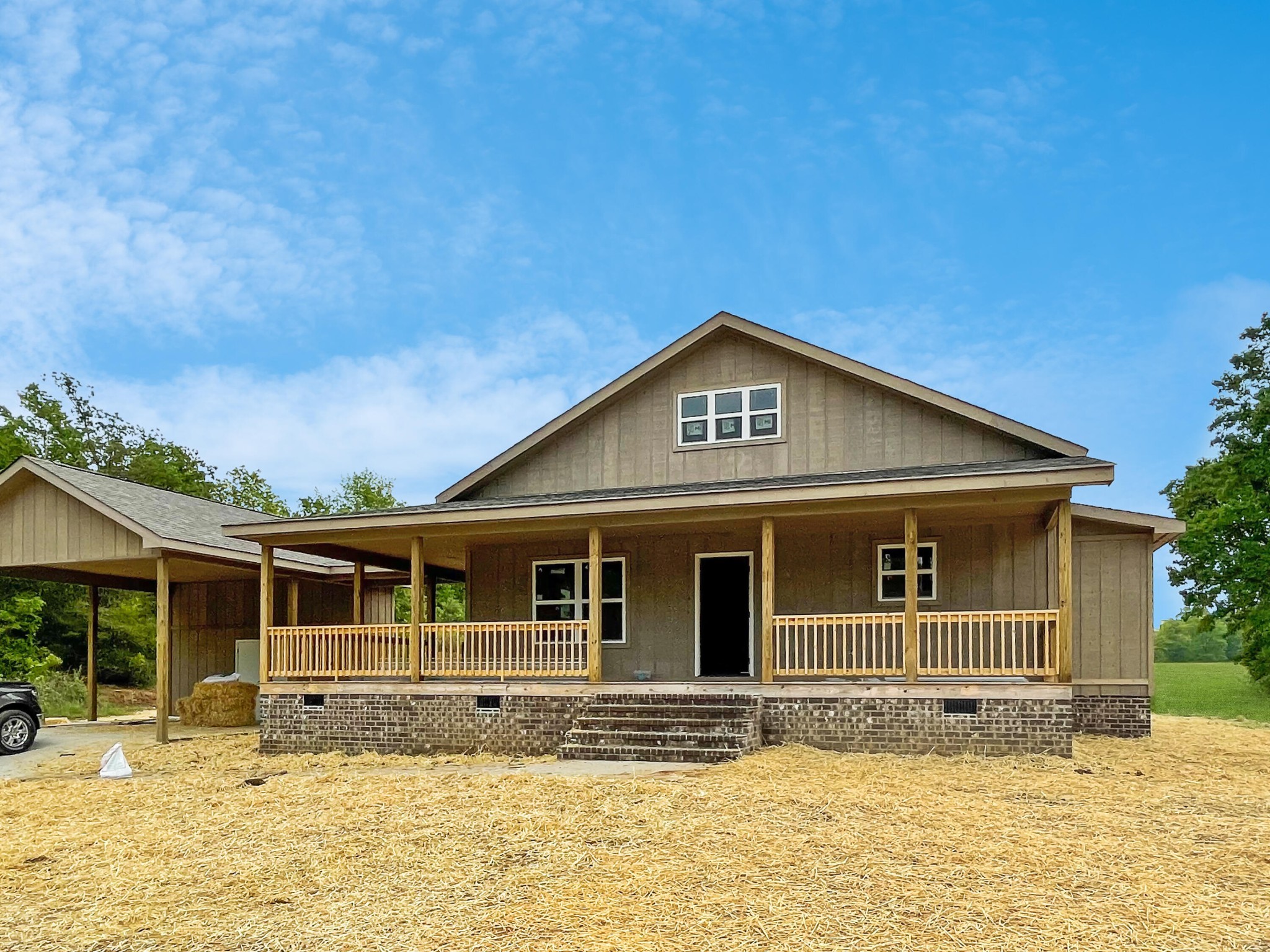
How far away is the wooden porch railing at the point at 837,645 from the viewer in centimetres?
1281

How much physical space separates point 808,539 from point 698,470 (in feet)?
6.82

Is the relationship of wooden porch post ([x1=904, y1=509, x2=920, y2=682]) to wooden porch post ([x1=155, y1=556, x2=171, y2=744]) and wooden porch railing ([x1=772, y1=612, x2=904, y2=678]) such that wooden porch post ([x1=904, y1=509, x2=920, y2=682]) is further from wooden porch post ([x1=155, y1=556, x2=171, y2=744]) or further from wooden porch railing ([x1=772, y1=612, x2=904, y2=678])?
wooden porch post ([x1=155, y1=556, x2=171, y2=744])

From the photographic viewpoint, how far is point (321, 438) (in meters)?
56.0

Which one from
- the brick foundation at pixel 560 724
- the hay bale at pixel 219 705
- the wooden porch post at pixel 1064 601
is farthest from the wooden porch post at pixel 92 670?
the wooden porch post at pixel 1064 601

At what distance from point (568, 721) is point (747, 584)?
4033mm

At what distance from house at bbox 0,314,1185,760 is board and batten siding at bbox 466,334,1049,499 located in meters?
0.04

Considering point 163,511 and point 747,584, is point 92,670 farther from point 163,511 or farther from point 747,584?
point 747,584

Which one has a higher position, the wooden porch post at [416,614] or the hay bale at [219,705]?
the wooden porch post at [416,614]

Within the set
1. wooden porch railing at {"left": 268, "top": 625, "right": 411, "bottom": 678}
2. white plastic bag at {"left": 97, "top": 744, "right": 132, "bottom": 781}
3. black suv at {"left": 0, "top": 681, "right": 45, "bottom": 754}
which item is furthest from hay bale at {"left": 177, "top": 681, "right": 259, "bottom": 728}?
white plastic bag at {"left": 97, "top": 744, "right": 132, "bottom": 781}

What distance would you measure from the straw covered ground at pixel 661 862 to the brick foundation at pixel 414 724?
2854 millimetres

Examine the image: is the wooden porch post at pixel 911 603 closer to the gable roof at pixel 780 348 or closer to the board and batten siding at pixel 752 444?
the board and batten siding at pixel 752 444

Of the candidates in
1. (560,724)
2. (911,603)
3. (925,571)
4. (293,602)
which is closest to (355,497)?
(293,602)

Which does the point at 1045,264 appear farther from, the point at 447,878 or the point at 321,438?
the point at 321,438

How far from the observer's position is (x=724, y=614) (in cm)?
1647
